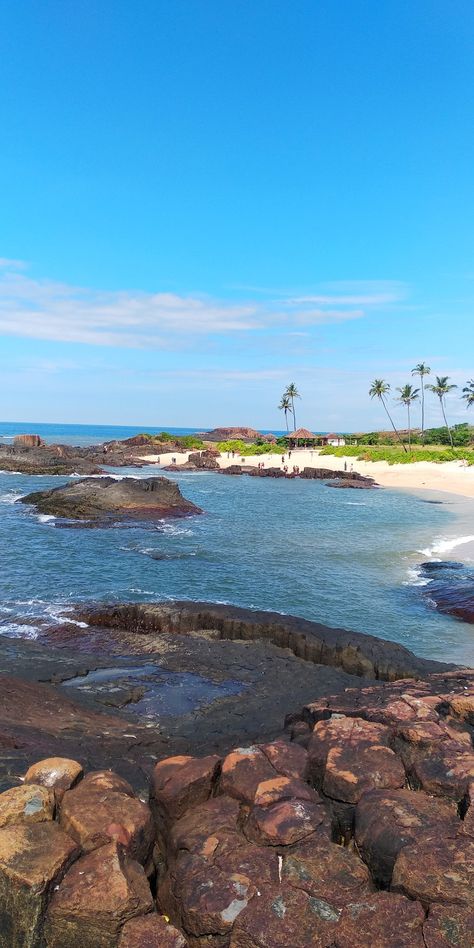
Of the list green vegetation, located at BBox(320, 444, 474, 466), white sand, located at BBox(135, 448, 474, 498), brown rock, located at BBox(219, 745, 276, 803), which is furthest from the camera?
green vegetation, located at BBox(320, 444, 474, 466)

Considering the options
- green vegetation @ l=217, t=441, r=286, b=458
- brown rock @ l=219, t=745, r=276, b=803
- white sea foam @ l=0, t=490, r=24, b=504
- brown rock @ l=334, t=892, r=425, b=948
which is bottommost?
brown rock @ l=334, t=892, r=425, b=948

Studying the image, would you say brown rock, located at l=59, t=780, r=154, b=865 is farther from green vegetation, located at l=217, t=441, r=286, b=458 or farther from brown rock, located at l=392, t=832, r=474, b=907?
green vegetation, located at l=217, t=441, r=286, b=458

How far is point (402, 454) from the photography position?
99188mm

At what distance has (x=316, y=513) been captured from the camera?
171 feet

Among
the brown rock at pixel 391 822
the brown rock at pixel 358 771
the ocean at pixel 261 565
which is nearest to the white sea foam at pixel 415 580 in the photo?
the ocean at pixel 261 565

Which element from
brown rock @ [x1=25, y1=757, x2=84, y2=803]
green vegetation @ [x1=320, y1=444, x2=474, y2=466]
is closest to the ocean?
brown rock @ [x1=25, y1=757, x2=84, y2=803]

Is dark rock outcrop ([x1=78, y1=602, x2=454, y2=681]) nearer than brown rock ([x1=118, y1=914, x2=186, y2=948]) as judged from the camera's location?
No

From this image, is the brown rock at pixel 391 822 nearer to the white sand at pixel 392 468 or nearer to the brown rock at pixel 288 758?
the brown rock at pixel 288 758

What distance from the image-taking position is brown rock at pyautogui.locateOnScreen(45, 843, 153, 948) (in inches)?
198

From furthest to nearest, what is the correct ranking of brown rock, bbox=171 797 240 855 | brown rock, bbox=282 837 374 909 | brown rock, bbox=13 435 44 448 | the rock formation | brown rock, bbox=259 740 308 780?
brown rock, bbox=13 435 44 448
brown rock, bbox=259 740 308 780
brown rock, bbox=171 797 240 855
brown rock, bbox=282 837 374 909
the rock formation

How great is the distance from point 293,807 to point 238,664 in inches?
399

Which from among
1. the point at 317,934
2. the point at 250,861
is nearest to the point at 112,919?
the point at 250,861

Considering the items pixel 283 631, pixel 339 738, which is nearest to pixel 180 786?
pixel 339 738

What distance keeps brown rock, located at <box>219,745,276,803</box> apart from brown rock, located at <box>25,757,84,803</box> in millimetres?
1827
